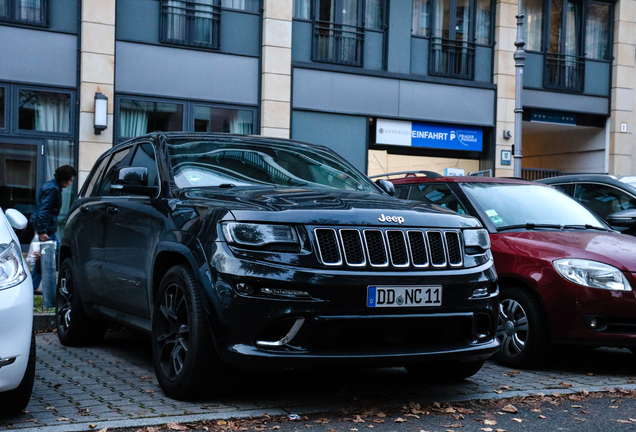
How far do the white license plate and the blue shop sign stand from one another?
15.9 meters

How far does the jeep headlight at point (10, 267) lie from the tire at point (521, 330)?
366cm

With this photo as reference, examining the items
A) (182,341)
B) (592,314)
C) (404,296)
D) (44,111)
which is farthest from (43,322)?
(44,111)

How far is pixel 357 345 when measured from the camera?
477cm

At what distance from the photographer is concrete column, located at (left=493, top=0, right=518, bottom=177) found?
21.6 m

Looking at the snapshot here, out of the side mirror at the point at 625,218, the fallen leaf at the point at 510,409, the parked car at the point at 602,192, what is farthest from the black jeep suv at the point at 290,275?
the parked car at the point at 602,192

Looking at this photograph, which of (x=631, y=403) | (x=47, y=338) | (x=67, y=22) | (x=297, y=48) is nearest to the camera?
(x=631, y=403)

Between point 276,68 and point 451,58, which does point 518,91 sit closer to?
point 451,58

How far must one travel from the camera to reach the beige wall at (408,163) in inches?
797

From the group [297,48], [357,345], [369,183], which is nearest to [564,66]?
[297,48]

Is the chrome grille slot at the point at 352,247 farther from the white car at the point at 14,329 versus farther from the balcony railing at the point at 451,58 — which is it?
the balcony railing at the point at 451,58

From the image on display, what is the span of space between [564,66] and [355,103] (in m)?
6.90

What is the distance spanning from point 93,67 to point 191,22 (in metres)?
2.42

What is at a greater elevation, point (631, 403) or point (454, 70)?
point (454, 70)

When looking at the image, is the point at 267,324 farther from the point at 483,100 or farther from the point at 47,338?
the point at 483,100
